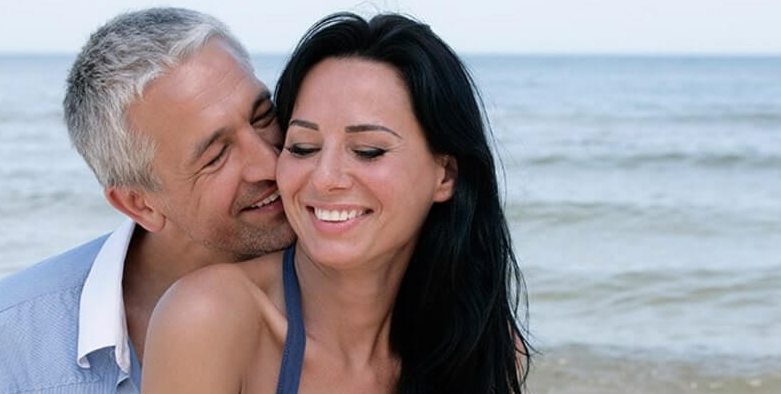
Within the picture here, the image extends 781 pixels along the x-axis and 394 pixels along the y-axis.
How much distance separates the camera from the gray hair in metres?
3.26

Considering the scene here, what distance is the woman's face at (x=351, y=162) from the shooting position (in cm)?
279

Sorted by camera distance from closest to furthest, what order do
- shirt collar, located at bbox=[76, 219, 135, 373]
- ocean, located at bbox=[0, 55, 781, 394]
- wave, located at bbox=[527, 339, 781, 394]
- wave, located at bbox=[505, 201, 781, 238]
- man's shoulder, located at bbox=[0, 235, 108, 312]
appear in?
shirt collar, located at bbox=[76, 219, 135, 373]
man's shoulder, located at bbox=[0, 235, 108, 312]
wave, located at bbox=[527, 339, 781, 394]
ocean, located at bbox=[0, 55, 781, 394]
wave, located at bbox=[505, 201, 781, 238]

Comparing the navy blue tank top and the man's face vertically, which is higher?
the man's face

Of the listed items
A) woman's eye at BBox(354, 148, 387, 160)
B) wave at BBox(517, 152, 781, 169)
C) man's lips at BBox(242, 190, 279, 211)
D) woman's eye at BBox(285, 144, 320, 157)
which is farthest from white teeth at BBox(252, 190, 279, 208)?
wave at BBox(517, 152, 781, 169)

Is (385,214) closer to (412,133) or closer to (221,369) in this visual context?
(412,133)

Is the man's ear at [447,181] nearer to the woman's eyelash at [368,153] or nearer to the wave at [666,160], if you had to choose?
the woman's eyelash at [368,153]

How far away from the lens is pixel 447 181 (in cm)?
309

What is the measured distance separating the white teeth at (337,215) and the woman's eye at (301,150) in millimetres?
150

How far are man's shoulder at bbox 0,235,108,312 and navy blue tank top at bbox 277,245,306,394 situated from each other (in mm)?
820

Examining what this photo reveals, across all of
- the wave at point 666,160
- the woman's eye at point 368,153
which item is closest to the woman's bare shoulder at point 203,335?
the woman's eye at point 368,153

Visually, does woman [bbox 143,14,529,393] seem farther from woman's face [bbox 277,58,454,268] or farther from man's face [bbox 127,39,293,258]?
man's face [bbox 127,39,293,258]

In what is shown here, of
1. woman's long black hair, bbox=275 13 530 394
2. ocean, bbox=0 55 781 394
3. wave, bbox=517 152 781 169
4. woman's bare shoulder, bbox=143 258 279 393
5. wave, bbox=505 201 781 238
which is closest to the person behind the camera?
woman's bare shoulder, bbox=143 258 279 393

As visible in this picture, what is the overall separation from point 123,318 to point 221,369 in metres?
0.61

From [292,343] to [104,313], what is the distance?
652mm
